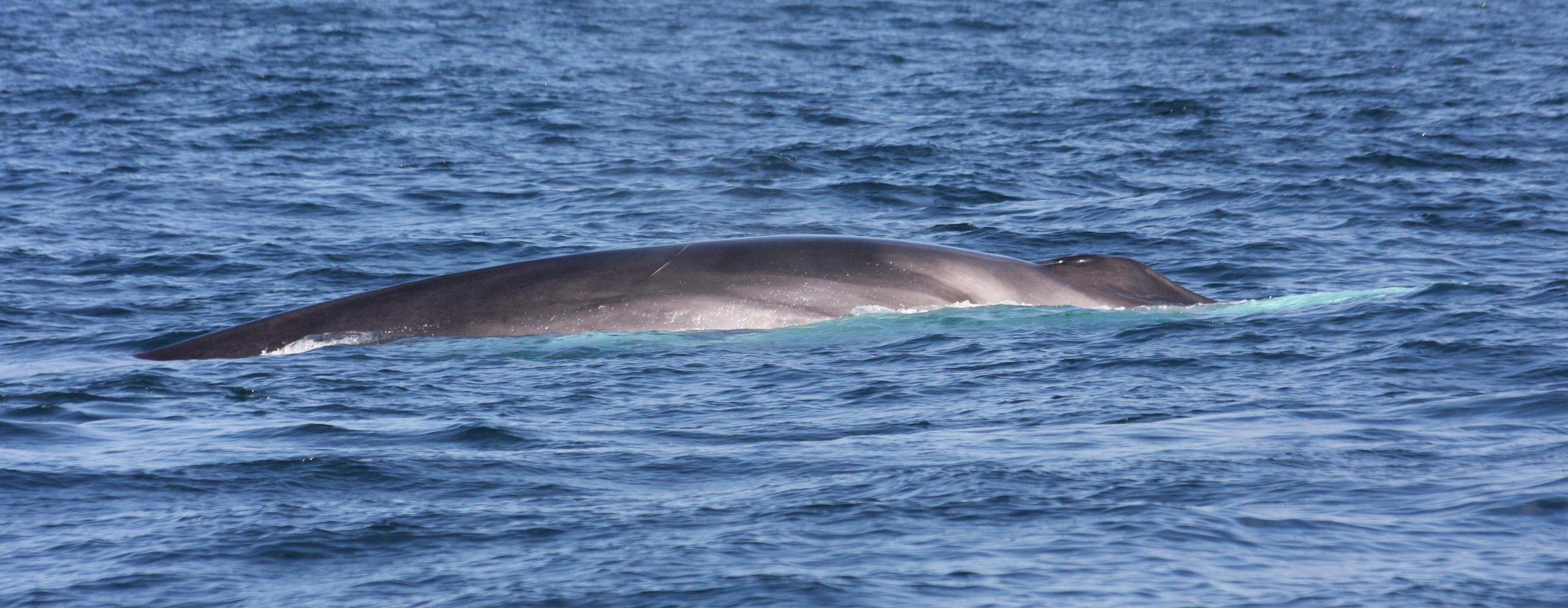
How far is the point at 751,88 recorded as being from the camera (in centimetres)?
3055

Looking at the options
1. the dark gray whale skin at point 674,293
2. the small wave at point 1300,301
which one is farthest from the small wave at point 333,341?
the small wave at point 1300,301

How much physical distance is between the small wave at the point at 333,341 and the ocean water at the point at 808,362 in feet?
0.20

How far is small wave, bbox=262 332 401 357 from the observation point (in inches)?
463

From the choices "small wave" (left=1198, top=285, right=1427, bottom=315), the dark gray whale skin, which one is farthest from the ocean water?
the dark gray whale skin

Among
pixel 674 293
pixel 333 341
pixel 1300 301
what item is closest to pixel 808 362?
pixel 674 293

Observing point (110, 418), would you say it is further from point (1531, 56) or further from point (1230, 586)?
point (1531, 56)

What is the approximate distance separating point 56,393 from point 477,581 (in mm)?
5515

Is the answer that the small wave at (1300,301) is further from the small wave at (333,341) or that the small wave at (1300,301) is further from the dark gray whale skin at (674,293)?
the small wave at (333,341)

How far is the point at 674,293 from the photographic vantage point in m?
12.0

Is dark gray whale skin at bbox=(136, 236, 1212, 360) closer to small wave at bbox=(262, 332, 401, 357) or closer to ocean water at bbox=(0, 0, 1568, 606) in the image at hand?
small wave at bbox=(262, 332, 401, 357)

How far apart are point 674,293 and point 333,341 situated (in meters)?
2.44

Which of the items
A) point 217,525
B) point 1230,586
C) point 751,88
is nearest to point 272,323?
point 217,525

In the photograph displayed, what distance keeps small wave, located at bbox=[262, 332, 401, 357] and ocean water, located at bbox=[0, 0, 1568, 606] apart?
61 mm

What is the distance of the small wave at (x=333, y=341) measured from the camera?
38.6ft
